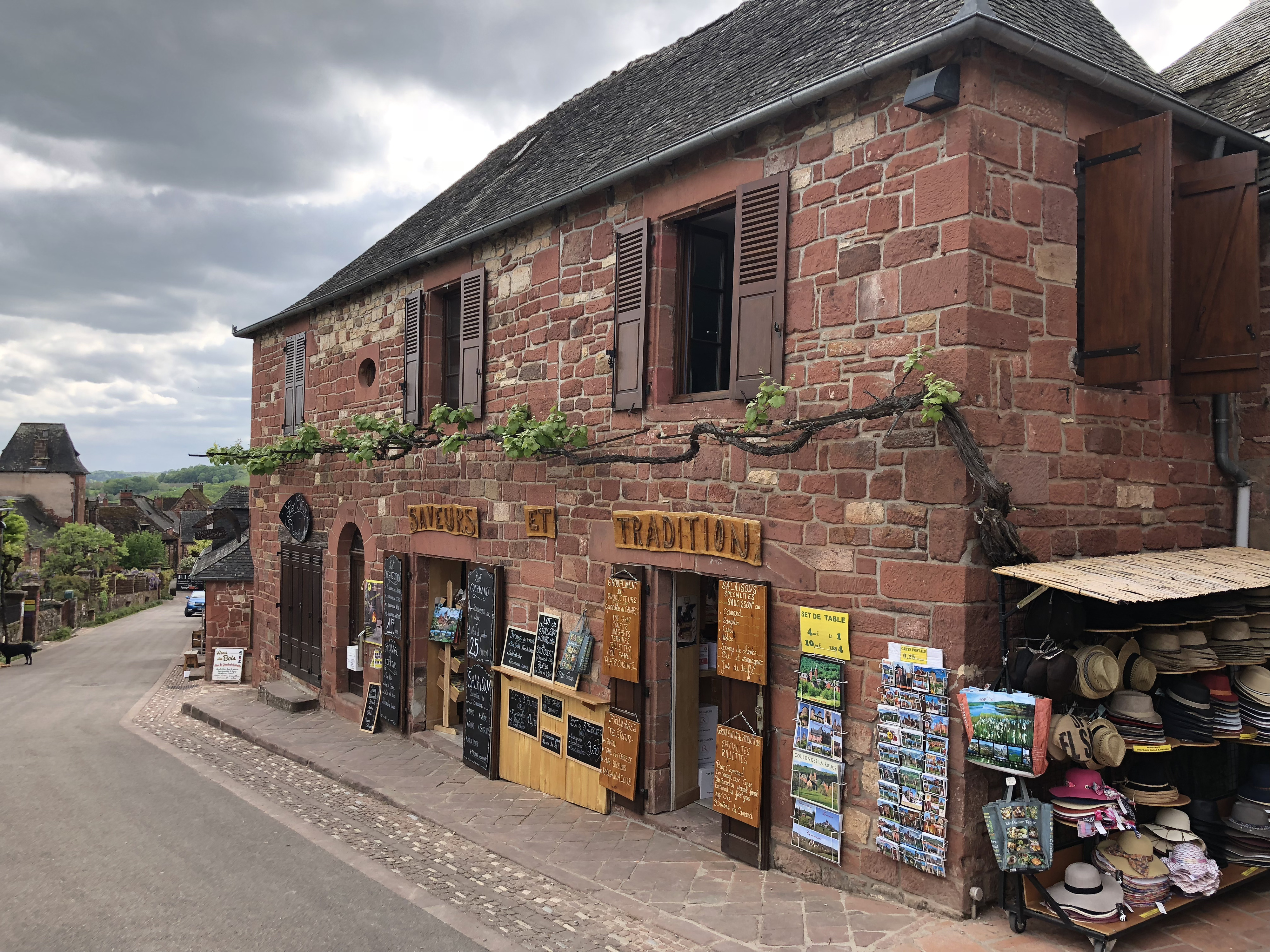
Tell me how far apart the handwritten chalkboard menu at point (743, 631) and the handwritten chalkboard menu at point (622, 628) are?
35.5 inches

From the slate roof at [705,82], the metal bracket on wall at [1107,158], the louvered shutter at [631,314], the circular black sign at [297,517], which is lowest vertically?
the circular black sign at [297,517]

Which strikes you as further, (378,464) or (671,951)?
(378,464)

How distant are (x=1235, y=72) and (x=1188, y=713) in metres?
6.08

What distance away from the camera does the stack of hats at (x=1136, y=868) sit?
4637 millimetres

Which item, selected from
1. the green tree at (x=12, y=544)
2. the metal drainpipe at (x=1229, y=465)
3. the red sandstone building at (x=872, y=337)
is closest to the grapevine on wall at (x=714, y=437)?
the red sandstone building at (x=872, y=337)

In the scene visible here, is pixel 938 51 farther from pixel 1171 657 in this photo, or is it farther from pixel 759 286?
pixel 1171 657

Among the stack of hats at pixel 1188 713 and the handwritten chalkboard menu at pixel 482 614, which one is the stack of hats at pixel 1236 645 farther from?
the handwritten chalkboard menu at pixel 482 614

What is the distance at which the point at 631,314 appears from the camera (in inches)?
271

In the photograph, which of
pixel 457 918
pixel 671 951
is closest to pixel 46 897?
pixel 457 918

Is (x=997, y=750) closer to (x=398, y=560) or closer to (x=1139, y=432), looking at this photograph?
(x=1139, y=432)

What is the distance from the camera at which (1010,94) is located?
4973 millimetres

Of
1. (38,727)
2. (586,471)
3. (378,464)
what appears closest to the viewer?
(586,471)

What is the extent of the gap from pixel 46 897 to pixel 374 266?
8.14 metres

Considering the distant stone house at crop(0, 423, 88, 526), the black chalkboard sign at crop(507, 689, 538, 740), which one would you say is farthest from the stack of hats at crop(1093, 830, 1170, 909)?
the distant stone house at crop(0, 423, 88, 526)
